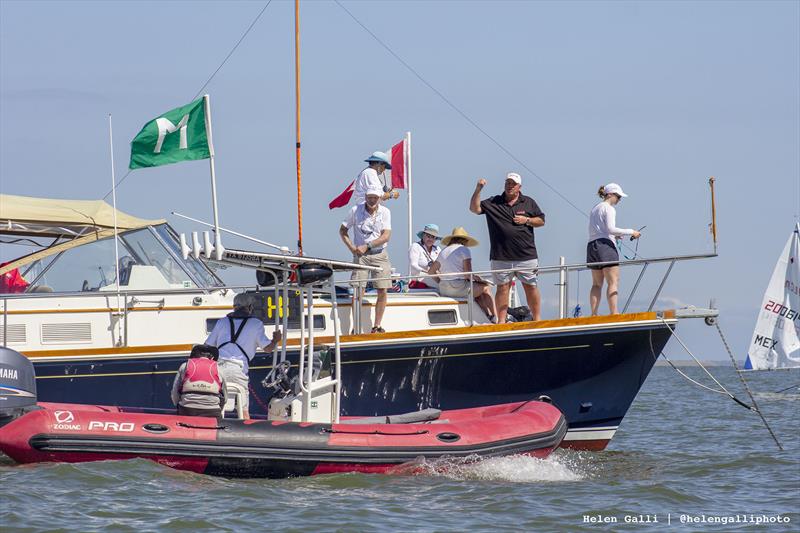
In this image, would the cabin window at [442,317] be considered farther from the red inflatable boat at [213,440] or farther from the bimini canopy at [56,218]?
the bimini canopy at [56,218]

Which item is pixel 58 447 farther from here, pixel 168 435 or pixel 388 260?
pixel 388 260

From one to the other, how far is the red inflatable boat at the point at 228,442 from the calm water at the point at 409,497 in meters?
0.12

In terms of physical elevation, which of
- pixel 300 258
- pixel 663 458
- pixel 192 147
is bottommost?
pixel 663 458

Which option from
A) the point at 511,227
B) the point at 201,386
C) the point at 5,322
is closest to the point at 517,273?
the point at 511,227

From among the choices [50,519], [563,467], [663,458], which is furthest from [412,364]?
[50,519]

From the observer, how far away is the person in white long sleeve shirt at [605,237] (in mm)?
13250

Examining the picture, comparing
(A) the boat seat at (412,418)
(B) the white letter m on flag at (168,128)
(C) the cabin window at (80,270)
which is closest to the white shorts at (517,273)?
(A) the boat seat at (412,418)

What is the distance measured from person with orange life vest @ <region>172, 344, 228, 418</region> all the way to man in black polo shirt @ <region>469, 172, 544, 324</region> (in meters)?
3.60

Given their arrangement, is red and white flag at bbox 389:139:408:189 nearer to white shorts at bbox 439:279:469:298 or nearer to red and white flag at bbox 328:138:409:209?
red and white flag at bbox 328:138:409:209

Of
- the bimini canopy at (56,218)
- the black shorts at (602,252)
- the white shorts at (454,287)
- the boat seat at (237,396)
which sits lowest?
the boat seat at (237,396)

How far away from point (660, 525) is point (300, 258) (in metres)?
3.81

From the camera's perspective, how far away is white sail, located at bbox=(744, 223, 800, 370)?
3262cm

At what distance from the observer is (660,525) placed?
32.3 feet

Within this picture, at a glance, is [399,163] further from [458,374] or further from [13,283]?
[13,283]
